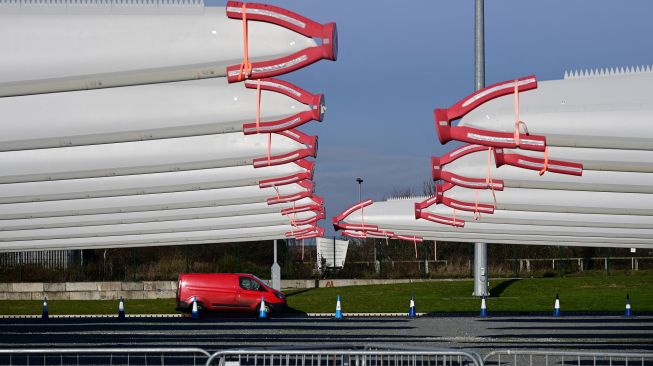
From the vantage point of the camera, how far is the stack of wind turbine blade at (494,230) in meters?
28.1

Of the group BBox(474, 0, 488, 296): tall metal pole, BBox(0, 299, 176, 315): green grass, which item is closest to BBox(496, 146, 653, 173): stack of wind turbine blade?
BBox(474, 0, 488, 296): tall metal pole

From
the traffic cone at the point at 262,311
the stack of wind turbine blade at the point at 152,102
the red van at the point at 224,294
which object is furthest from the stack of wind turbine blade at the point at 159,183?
the red van at the point at 224,294

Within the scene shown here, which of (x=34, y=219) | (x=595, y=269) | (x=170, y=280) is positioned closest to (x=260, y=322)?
(x=34, y=219)

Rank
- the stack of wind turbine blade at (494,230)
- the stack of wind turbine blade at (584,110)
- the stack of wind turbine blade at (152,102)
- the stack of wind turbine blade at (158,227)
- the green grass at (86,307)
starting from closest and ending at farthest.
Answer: the stack of wind turbine blade at (152,102)
the stack of wind turbine blade at (584,110)
the stack of wind turbine blade at (494,230)
the stack of wind turbine blade at (158,227)
the green grass at (86,307)

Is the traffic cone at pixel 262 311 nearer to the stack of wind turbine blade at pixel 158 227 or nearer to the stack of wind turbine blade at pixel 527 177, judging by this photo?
the stack of wind turbine blade at pixel 158 227

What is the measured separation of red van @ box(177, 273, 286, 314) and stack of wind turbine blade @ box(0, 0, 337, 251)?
43.7 feet

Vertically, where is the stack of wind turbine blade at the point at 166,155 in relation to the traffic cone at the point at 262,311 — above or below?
above

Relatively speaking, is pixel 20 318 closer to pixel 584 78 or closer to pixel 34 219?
pixel 34 219

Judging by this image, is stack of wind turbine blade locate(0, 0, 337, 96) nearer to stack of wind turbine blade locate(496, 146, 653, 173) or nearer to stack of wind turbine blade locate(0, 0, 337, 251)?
stack of wind turbine blade locate(0, 0, 337, 251)

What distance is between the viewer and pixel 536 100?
1636cm

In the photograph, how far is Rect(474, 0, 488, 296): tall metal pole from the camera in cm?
4172

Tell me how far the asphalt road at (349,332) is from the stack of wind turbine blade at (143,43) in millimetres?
7245

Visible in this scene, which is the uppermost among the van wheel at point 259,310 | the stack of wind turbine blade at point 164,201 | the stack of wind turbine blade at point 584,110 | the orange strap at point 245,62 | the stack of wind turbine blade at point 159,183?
the orange strap at point 245,62

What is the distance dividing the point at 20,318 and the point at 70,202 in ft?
49.6
